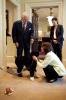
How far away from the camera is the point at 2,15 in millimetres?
5426

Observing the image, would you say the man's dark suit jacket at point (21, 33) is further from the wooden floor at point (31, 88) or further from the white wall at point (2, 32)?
the wooden floor at point (31, 88)

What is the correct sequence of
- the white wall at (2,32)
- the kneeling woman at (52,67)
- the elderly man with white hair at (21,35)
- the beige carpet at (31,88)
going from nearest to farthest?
the beige carpet at (31,88) < the kneeling woman at (52,67) < the elderly man with white hair at (21,35) < the white wall at (2,32)

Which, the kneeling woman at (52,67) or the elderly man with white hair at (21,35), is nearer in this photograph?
the kneeling woman at (52,67)

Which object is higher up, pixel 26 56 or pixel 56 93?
pixel 26 56

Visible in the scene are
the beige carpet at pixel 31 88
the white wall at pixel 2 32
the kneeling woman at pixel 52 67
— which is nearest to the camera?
the beige carpet at pixel 31 88

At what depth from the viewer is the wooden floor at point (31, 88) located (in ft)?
11.3

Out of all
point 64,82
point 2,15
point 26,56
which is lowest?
point 64,82

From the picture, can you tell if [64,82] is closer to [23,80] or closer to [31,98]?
[23,80]

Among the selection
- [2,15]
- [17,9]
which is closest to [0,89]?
[2,15]

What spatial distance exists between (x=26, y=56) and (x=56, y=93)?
5.34ft

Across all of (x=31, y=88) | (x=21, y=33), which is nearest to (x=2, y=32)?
(x=21, y=33)

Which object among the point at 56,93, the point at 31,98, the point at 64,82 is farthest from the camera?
the point at 64,82

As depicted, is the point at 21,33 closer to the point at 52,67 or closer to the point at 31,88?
the point at 52,67

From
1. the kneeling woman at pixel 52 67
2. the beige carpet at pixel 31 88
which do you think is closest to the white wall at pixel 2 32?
the beige carpet at pixel 31 88
